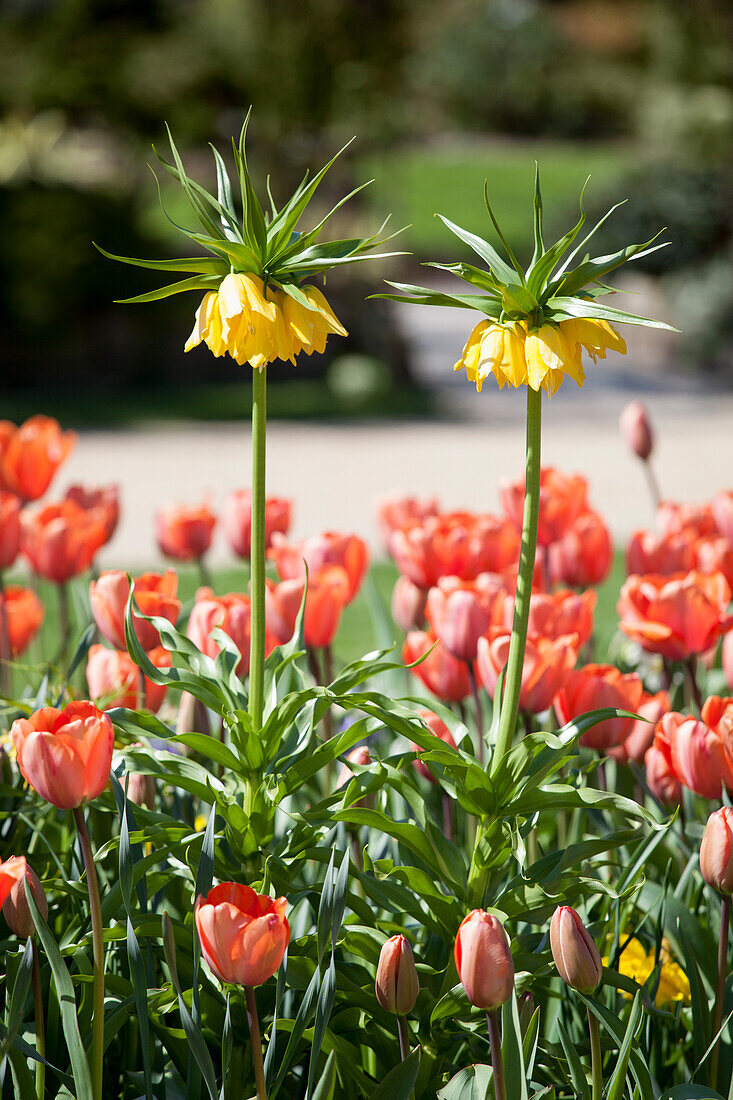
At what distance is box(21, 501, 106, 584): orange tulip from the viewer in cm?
166

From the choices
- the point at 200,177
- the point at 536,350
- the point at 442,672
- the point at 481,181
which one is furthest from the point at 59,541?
the point at 481,181

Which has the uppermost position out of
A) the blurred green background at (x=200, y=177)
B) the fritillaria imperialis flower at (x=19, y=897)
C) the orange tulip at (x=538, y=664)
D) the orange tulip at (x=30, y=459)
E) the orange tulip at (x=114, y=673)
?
the blurred green background at (x=200, y=177)

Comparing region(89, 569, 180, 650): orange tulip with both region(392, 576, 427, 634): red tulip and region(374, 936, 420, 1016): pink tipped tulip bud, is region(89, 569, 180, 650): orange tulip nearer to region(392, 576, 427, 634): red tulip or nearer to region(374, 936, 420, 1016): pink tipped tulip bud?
region(392, 576, 427, 634): red tulip

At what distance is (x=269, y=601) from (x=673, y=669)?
1.77ft

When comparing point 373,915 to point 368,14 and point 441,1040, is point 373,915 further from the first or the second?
point 368,14

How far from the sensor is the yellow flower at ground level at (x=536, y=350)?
89 centimetres

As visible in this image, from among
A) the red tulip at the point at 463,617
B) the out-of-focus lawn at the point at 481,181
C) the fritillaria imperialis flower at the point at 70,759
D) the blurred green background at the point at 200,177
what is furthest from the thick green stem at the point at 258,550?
the out-of-focus lawn at the point at 481,181

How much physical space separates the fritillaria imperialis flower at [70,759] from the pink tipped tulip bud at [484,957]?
0.32m

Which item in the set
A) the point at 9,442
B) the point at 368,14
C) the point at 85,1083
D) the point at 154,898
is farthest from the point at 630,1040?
the point at 368,14

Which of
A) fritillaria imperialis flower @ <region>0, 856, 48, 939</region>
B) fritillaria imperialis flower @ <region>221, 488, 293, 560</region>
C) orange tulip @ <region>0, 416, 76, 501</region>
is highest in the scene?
orange tulip @ <region>0, 416, 76, 501</region>

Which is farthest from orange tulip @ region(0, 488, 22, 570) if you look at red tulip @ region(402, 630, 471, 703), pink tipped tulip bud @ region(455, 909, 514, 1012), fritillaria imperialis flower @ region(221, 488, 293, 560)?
pink tipped tulip bud @ region(455, 909, 514, 1012)

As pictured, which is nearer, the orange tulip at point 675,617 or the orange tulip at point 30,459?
the orange tulip at point 675,617

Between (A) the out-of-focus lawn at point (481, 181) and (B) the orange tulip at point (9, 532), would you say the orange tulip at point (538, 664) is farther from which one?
(A) the out-of-focus lawn at point (481, 181)

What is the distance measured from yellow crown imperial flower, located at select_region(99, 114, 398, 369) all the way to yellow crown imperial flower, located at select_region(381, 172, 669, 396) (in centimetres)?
8
